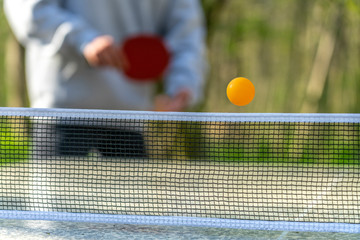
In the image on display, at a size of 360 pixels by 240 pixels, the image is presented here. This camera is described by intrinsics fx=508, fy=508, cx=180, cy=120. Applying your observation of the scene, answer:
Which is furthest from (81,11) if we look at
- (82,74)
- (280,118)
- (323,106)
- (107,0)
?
(323,106)

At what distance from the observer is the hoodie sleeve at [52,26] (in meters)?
2.85

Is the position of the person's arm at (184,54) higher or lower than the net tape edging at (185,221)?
higher

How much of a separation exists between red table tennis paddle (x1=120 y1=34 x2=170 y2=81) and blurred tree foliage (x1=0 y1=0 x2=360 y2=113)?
8.17 feet

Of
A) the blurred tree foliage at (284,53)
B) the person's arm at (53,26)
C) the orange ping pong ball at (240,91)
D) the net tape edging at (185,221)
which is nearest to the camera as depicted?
the net tape edging at (185,221)

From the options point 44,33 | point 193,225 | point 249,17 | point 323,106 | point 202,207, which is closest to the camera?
point 193,225

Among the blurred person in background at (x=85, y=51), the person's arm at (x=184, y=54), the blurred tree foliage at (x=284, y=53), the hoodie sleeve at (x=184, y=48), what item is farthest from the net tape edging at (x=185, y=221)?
the blurred tree foliage at (x=284, y=53)

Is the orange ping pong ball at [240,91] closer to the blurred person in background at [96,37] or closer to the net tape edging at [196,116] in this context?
the net tape edging at [196,116]

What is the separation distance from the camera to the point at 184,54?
336 centimetres

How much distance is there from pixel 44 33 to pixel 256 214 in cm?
187

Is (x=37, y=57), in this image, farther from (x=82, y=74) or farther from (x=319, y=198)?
(x=319, y=198)

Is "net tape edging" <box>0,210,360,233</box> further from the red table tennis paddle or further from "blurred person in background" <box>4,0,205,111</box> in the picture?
the red table tennis paddle

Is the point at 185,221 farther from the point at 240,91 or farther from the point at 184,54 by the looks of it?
the point at 184,54

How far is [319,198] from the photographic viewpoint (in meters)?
2.03

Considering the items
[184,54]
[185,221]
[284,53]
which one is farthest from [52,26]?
[284,53]
